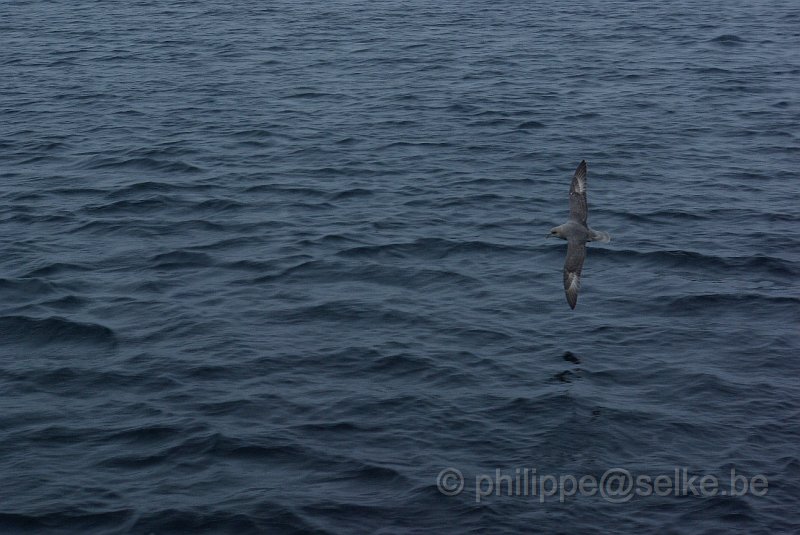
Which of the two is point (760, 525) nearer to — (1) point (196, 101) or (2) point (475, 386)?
(2) point (475, 386)

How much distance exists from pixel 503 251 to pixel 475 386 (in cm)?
572

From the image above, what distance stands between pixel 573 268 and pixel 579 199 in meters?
1.51

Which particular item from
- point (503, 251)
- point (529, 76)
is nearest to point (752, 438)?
point (503, 251)

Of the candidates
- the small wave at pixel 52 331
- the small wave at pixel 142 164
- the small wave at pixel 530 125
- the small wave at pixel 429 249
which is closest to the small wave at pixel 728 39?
the small wave at pixel 530 125

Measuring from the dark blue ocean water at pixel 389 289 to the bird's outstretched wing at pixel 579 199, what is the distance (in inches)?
71.1

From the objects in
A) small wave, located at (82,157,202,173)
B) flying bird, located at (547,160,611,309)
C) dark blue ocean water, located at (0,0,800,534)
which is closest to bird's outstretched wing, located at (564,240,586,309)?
flying bird, located at (547,160,611,309)

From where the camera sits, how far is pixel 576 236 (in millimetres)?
20312

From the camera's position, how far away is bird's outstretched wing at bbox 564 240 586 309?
65.2 feet

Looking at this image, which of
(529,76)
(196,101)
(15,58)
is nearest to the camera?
(196,101)

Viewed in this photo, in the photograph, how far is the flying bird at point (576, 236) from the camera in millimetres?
19984

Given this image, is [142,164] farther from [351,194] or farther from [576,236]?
[576,236]

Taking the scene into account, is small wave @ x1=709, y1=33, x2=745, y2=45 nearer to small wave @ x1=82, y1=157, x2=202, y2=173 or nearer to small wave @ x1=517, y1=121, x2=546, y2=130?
small wave @ x1=517, y1=121, x2=546, y2=130

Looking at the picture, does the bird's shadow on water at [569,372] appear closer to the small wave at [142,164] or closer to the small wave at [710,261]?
the small wave at [710,261]

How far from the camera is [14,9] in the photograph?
4809 centimetres
